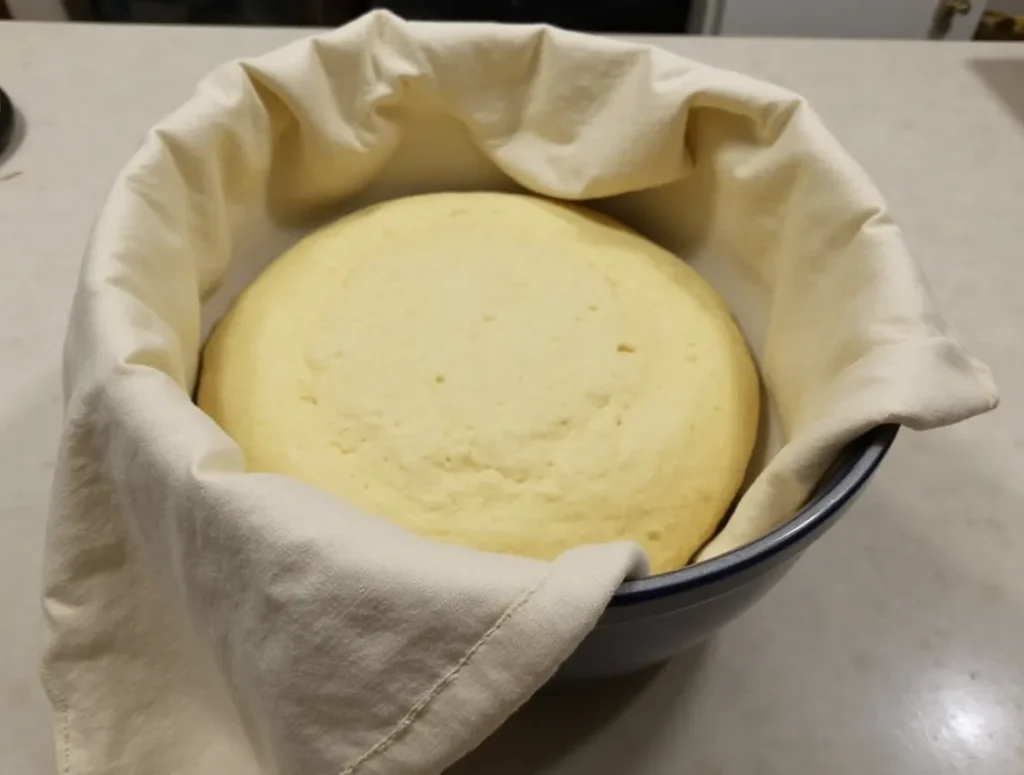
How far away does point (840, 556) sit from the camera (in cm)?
51

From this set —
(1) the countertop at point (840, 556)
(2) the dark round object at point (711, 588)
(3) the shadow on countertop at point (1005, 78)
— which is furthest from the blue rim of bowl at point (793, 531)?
(3) the shadow on countertop at point (1005, 78)

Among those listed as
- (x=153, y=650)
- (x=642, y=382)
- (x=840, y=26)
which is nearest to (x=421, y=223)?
(x=642, y=382)

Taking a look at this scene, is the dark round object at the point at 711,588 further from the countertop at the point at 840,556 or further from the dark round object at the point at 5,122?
the dark round object at the point at 5,122

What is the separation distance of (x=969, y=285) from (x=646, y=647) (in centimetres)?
44

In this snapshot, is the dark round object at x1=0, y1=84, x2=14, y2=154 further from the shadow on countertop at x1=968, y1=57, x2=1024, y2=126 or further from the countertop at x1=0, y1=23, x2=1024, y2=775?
the shadow on countertop at x1=968, y1=57, x2=1024, y2=126

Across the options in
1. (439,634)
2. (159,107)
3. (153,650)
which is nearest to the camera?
(439,634)

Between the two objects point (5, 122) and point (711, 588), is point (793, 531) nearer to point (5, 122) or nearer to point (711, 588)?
point (711, 588)

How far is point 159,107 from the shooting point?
79cm

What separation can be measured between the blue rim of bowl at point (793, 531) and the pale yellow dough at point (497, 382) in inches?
3.6

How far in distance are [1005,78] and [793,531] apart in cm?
73

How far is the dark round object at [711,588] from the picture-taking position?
311 millimetres

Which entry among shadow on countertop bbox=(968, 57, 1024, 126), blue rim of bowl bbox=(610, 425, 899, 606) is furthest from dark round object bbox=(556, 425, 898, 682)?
shadow on countertop bbox=(968, 57, 1024, 126)

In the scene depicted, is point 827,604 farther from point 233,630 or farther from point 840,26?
point 840,26

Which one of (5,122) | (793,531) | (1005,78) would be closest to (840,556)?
(793,531)
